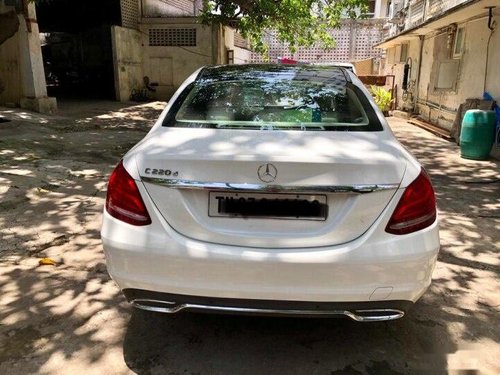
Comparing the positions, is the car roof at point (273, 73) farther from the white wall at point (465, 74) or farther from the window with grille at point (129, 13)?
the window with grille at point (129, 13)

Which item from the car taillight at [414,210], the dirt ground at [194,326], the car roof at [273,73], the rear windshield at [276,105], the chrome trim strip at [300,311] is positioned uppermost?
the car roof at [273,73]

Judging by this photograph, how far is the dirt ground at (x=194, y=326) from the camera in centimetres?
231

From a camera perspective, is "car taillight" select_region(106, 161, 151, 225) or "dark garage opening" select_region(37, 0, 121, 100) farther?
"dark garage opening" select_region(37, 0, 121, 100)

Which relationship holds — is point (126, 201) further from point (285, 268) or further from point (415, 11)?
point (415, 11)

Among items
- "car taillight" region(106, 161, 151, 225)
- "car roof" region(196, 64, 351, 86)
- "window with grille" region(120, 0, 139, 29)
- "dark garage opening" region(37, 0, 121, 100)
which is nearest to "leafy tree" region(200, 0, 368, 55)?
"window with grille" region(120, 0, 139, 29)

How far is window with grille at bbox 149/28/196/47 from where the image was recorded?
1819cm

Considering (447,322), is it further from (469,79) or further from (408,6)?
(408,6)

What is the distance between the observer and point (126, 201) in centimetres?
211

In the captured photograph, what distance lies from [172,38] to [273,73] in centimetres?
1625

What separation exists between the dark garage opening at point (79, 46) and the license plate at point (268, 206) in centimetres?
1624

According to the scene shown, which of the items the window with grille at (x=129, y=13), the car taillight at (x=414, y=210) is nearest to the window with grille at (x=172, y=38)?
the window with grille at (x=129, y=13)

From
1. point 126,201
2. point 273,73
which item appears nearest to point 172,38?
point 273,73

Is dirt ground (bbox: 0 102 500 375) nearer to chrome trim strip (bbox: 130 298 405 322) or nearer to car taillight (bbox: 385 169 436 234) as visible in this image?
chrome trim strip (bbox: 130 298 405 322)

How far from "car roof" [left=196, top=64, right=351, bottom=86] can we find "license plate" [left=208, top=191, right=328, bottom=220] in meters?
1.34
